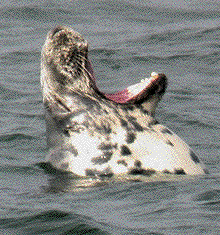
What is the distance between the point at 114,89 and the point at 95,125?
186 inches

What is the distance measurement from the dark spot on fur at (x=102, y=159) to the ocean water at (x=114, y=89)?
0.85 ft

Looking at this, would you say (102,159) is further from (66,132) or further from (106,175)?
(66,132)

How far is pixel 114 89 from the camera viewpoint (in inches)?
559

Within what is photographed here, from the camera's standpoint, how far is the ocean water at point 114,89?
839 centimetres

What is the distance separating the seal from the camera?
370 inches

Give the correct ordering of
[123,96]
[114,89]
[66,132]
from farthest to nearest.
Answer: [114,89] → [123,96] → [66,132]

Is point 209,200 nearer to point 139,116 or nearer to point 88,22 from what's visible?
point 139,116

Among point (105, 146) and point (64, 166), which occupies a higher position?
point (105, 146)

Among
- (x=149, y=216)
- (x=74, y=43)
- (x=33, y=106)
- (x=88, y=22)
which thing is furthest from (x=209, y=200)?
(x=88, y=22)

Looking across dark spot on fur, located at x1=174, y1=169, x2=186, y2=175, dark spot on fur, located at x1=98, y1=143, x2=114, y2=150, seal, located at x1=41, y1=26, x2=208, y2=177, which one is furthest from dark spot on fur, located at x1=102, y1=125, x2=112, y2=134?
dark spot on fur, located at x1=174, y1=169, x2=186, y2=175

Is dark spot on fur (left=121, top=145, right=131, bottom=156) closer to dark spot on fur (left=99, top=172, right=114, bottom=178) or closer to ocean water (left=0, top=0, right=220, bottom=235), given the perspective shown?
dark spot on fur (left=99, top=172, right=114, bottom=178)

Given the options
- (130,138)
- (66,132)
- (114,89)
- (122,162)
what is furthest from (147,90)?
(114,89)

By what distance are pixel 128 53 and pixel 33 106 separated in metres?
2.77

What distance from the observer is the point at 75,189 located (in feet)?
30.1
